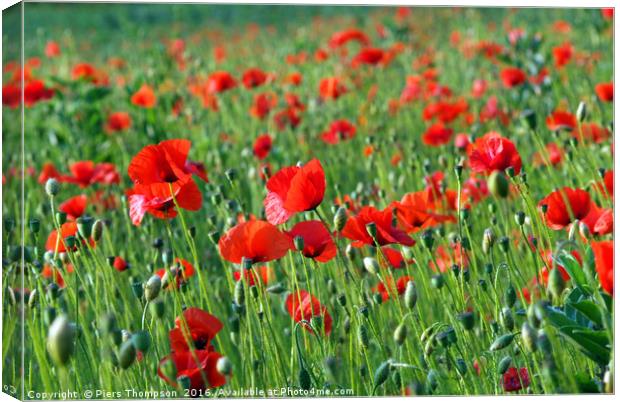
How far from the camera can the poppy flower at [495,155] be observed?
1.59m

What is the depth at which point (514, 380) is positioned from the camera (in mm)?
1580

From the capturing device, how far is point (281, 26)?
5523 millimetres

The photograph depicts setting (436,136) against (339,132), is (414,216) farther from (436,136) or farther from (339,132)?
(339,132)

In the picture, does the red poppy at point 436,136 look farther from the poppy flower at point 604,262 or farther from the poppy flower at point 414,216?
the poppy flower at point 604,262

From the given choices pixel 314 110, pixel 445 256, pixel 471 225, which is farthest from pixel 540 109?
pixel 445 256

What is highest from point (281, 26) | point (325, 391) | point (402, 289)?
point (281, 26)

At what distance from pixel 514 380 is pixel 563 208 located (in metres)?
0.34

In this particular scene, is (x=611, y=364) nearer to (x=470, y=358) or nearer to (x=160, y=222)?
(x=470, y=358)

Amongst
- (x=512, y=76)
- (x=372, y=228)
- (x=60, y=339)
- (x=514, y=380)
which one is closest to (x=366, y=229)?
(x=372, y=228)

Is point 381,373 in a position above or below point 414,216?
below

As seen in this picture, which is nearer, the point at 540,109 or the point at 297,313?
the point at 297,313

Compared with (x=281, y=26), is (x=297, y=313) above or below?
below

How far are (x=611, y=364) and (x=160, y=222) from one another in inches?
59.0

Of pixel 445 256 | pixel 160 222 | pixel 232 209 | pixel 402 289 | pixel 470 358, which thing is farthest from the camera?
pixel 160 222
